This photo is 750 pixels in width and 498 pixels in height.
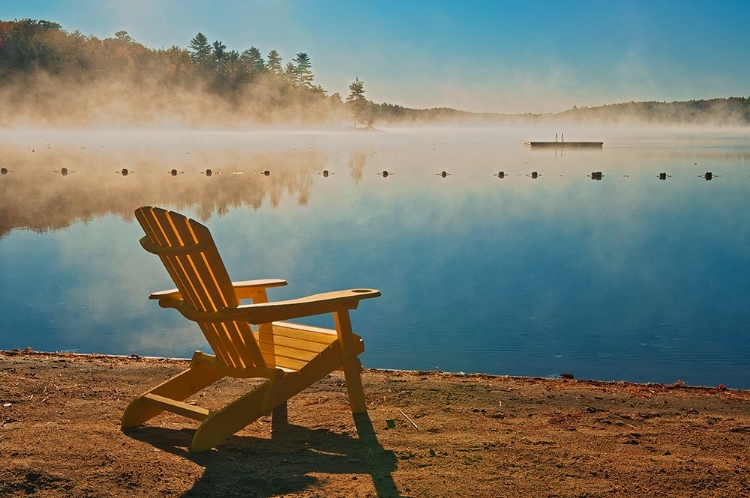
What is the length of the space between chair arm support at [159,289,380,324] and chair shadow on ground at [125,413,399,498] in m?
0.59

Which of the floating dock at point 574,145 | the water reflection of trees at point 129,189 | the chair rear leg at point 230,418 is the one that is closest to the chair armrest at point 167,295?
the chair rear leg at point 230,418

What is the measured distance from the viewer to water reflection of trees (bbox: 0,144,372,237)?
2181cm

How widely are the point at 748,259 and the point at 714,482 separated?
44.5 feet

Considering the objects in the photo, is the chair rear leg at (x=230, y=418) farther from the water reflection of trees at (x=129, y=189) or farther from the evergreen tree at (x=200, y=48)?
the evergreen tree at (x=200, y=48)

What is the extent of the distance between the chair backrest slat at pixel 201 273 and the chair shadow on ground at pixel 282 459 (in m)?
0.42

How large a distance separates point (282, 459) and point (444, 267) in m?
10.5

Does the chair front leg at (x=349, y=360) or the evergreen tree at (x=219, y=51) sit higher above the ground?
the evergreen tree at (x=219, y=51)

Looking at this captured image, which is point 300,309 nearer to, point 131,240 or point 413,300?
point 413,300

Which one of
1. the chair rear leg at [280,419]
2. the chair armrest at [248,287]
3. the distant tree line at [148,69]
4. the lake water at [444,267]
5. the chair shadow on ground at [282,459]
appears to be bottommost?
the lake water at [444,267]

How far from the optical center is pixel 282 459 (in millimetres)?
3832

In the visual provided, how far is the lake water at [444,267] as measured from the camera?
28.4 feet

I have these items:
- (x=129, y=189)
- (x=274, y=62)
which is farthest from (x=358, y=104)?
(x=129, y=189)

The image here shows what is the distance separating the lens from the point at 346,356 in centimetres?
440

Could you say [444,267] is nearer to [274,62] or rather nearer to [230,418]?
[230,418]
